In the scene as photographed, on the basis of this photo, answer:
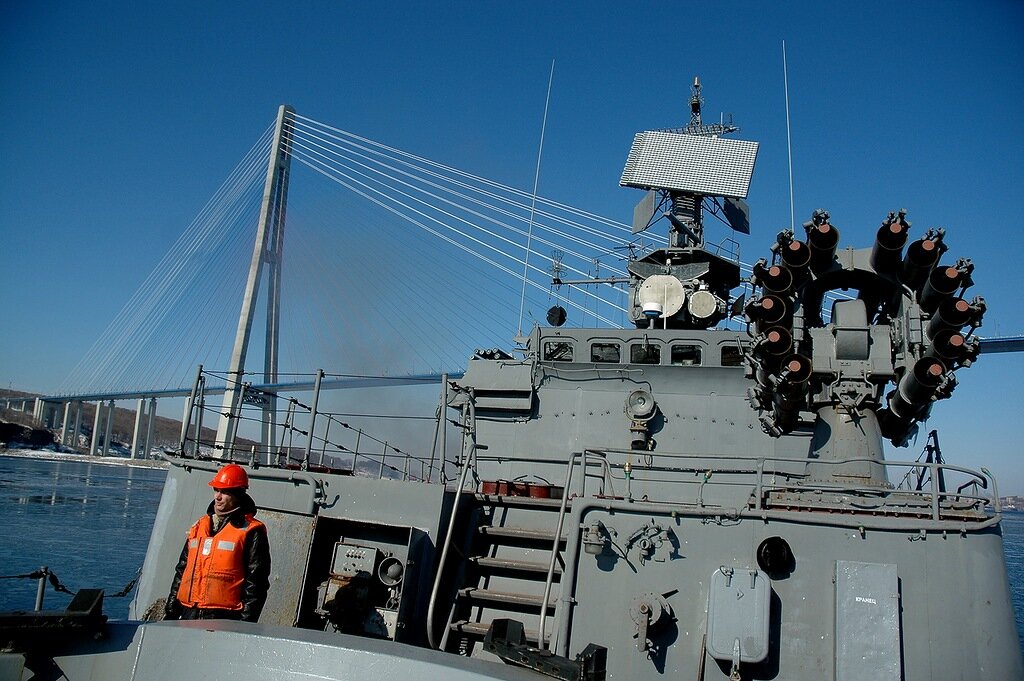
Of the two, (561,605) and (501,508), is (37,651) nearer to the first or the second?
(561,605)

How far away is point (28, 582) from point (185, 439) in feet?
41.7

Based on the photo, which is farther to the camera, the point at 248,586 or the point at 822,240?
the point at 822,240

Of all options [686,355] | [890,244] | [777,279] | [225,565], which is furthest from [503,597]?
[890,244]

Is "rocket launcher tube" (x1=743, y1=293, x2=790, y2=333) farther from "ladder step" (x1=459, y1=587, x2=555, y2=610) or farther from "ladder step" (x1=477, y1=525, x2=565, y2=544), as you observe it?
"ladder step" (x1=459, y1=587, x2=555, y2=610)

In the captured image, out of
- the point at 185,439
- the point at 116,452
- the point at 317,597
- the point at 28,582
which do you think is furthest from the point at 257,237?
the point at 116,452

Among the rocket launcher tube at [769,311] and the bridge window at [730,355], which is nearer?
the rocket launcher tube at [769,311]

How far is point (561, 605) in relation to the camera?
6.95 m

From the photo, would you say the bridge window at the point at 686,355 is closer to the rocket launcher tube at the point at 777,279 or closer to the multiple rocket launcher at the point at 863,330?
the multiple rocket launcher at the point at 863,330

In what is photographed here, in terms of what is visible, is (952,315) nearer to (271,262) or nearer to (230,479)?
(230,479)

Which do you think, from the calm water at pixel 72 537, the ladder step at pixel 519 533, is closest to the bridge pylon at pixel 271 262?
the calm water at pixel 72 537

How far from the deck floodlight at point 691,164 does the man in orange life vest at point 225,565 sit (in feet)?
39.5

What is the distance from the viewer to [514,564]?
753cm

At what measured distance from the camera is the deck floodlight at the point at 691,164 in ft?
49.0

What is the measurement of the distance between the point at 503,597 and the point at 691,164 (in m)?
10.5
